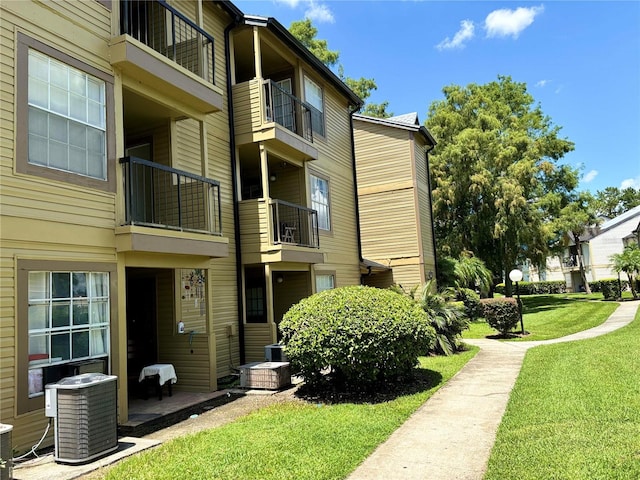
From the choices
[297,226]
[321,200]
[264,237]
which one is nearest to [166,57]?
[264,237]

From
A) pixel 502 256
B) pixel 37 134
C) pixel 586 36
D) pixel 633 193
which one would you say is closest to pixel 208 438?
pixel 37 134

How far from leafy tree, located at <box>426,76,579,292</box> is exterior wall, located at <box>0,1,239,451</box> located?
20802mm

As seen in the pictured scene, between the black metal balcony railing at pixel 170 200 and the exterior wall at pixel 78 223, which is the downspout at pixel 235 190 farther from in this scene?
the black metal balcony railing at pixel 170 200

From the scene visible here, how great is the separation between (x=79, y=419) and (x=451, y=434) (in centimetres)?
449

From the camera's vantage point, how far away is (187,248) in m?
8.09

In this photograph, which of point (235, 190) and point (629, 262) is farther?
point (629, 262)

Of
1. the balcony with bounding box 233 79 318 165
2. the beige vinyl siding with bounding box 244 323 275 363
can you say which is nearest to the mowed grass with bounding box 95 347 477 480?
the beige vinyl siding with bounding box 244 323 275 363

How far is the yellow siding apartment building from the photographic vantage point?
5.86m

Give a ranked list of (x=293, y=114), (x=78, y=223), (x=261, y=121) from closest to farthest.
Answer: (x=78, y=223) < (x=261, y=121) < (x=293, y=114)

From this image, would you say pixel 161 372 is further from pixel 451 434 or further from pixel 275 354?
pixel 451 434

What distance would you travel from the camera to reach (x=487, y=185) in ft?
87.6

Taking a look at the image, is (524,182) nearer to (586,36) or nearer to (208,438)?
(586,36)

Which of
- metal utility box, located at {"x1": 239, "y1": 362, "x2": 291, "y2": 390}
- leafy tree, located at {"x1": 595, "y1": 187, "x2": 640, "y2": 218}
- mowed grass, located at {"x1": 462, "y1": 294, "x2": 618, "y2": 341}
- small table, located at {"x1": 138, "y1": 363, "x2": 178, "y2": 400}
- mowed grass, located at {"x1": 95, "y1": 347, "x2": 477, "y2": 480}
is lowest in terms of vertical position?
mowed grass, located at {"x1": 462, "y1": 294, "x2": 618, "y2": 341}

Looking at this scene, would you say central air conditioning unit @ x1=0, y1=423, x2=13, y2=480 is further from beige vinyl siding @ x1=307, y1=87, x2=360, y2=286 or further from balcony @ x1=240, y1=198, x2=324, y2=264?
beige vinyl siding @ x1=307, y1=87, x2=360, y2=286
